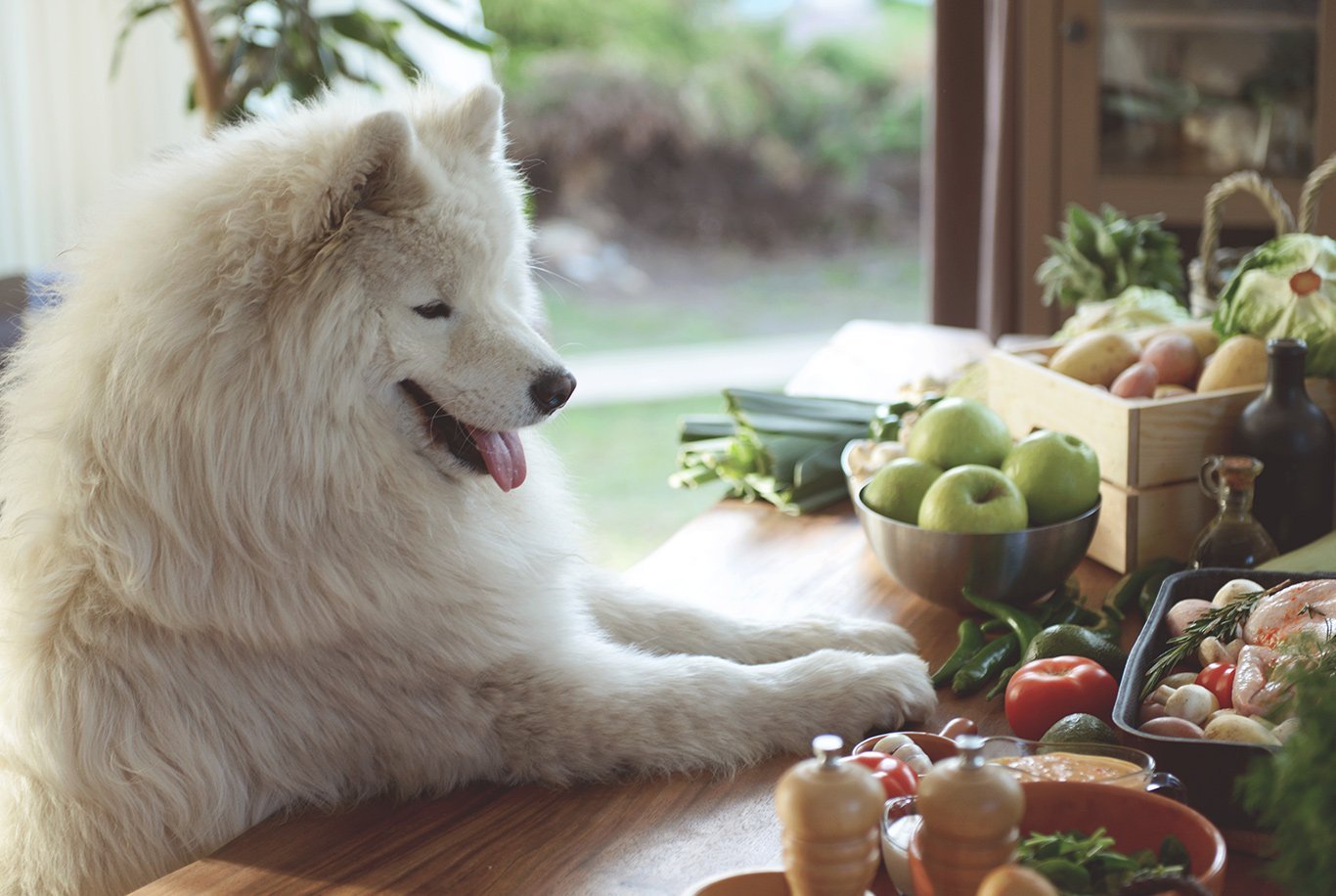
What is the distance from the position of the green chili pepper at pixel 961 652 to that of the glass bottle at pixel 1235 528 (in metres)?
0.28

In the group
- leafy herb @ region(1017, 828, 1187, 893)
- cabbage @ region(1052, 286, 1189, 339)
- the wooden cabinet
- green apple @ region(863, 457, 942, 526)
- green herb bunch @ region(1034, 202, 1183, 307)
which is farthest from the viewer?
the wooden cabinet

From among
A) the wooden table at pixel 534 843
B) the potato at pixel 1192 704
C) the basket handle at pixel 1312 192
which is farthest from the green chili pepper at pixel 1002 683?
the basket handle at pixel 1312 192

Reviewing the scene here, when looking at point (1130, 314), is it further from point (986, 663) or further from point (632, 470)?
point (632, 470)

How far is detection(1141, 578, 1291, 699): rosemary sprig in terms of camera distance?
1.15m

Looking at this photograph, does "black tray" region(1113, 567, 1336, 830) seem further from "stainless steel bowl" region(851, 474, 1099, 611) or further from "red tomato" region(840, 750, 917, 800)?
"stainless steel bowl" region(851, 474, 1099, 611)

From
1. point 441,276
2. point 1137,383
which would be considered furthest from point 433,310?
point 1137,383

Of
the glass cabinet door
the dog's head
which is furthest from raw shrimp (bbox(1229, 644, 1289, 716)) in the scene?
the glass cabinet door

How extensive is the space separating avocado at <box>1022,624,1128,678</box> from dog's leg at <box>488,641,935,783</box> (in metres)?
0.12

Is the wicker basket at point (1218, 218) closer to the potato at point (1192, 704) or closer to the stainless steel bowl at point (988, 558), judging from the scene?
the stainless steel bowl at point (988, 558)

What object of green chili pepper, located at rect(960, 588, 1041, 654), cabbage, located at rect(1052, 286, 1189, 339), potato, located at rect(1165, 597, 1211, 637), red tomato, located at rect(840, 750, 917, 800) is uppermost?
cabbage, located at rect(1052, 286, 1189, 339)

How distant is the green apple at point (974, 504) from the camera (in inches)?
57.5

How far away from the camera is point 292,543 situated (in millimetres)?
1187

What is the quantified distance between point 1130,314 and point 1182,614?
0.88m

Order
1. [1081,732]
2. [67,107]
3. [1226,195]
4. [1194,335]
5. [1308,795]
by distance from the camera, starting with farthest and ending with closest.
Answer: [67,107]
[1226,195]
[1194,335]
[1081,732]
[1308,795]
